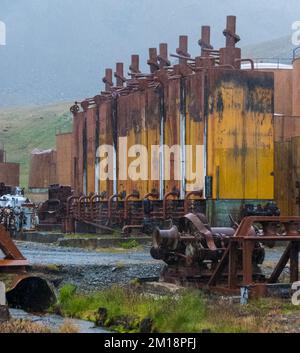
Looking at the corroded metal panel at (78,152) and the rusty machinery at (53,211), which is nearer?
the corroded metal panel at (78,152)

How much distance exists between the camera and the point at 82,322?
10.4 metres

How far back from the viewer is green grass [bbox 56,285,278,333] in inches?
362

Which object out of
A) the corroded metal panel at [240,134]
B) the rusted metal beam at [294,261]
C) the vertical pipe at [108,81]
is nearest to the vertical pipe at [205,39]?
the corroded metal panel at [240,134]

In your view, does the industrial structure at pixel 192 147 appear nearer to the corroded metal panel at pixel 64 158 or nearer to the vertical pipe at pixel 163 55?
the vertical pipe at pixel 163 55

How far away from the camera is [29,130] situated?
11550 centimetres

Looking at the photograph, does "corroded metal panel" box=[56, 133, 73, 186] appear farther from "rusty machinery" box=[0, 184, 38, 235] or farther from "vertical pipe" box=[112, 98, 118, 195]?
"vertical pipe" box=[112, 98, 118, 195]

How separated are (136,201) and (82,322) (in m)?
15.4

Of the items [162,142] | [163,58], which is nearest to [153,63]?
[163,58]

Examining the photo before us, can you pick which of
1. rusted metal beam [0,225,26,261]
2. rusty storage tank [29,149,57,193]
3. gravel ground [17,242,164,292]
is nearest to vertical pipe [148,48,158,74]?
gravel ground [17,242,164,292]

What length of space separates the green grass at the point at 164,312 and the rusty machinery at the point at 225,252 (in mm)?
746

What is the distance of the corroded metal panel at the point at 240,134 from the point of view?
21.8 metres

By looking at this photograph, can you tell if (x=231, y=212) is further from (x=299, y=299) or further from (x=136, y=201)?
(x=299, y=299)

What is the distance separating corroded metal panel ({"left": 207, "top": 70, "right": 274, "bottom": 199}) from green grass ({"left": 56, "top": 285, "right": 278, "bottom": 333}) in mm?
9611
